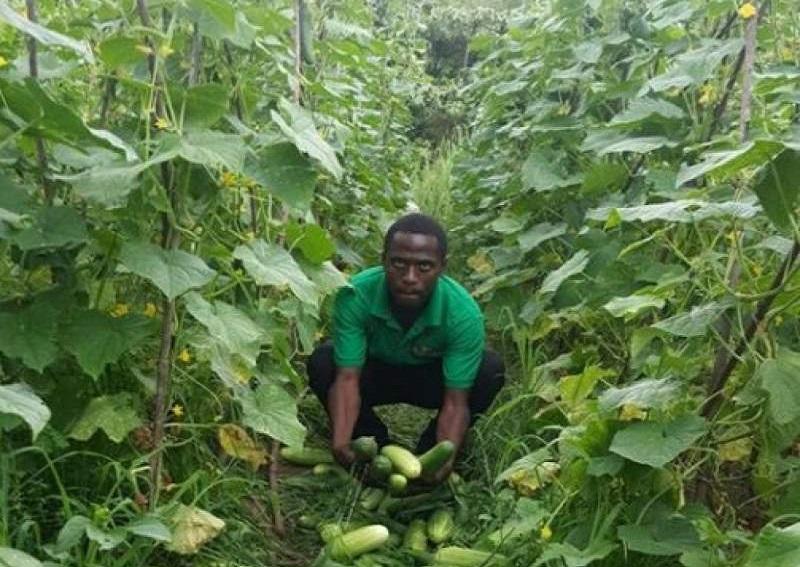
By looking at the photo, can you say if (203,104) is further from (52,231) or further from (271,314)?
(271,314)

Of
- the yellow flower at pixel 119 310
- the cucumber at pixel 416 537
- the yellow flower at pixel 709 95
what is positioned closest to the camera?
the yellow flower at pixel 119 310

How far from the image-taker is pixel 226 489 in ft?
9.70

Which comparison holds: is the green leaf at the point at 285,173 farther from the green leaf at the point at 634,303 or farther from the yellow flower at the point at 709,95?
the yellow flower at the point at 709,95

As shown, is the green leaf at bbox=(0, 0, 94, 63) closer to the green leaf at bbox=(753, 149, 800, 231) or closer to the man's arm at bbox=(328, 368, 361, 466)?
the green leaf at bbox=(753, 149, 800, 231)

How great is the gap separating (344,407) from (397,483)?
14.3 inches

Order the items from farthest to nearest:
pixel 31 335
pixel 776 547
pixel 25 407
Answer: pixel 31 335 → pixel 25 407 → pixel 776 547

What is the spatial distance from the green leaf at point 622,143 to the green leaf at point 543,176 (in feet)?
1.77

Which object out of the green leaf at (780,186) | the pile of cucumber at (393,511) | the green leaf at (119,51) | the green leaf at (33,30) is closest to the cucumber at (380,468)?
the pile of cucumber at (393,511)

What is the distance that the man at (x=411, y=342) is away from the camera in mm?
3242

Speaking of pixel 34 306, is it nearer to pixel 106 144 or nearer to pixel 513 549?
pixel 106 144

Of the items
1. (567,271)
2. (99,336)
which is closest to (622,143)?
(567,271)

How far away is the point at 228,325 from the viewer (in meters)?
2.39

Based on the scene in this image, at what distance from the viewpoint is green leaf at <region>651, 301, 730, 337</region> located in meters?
2.15

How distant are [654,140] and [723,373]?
1.17m
